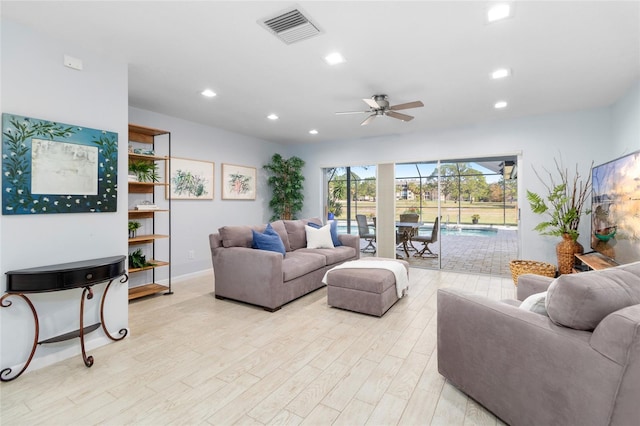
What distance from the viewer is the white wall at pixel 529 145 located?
454 centimetres

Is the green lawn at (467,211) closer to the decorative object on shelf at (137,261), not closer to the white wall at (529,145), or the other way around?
the white wall at (529,145)

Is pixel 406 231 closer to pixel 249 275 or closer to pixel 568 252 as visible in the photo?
pixel 568 252

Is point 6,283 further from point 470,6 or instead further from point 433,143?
point 433,143

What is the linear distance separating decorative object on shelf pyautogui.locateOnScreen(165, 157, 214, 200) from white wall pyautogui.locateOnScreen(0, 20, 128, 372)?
1.98m

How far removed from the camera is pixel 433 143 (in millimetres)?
5703

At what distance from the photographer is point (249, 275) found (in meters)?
3.63

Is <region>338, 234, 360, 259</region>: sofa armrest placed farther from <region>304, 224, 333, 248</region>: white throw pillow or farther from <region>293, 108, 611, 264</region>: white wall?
<region>293, 108, 611, 264</region>: white wall

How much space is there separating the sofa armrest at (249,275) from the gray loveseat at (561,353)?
2055 mm

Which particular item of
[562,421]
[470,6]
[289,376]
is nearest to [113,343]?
[289,376]

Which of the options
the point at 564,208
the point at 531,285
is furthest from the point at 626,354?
the point at 564,208

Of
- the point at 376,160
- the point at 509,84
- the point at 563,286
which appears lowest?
the point at 563,286

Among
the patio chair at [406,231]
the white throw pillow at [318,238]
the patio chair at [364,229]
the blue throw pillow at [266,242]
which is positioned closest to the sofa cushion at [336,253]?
the white throw pillow at [318,238]

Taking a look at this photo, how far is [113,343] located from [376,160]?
5160 mm

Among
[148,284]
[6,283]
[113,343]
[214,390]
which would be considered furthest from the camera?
[148,284]
